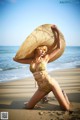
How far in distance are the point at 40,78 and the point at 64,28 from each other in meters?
0.43

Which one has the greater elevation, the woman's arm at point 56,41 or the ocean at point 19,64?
the woman's arm at point 56,41

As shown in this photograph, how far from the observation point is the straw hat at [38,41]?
1757 mm

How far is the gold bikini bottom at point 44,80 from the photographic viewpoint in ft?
5.83

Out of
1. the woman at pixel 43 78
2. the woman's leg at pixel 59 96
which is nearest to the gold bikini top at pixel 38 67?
the woman at pixel 43 78

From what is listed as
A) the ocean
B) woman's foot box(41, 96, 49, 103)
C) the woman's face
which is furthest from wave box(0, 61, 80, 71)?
woman's foot box(41, 96, 49, 103)

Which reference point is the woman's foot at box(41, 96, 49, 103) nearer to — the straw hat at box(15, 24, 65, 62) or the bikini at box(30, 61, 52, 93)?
the bikini at box(30, 61, 52, 93)

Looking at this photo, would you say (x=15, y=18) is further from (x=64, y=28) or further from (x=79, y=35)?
(x=79, y=35)

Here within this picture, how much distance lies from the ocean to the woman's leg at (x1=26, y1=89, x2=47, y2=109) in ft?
0.52

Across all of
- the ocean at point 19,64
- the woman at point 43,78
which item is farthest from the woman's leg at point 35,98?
the ocean at point 19,64

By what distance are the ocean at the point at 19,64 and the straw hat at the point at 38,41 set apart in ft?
0.17

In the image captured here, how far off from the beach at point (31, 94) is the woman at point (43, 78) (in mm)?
47

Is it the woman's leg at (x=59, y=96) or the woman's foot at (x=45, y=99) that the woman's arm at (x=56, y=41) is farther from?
the woman's foot at (x=45, y=99)

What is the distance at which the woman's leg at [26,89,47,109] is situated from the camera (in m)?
1.80

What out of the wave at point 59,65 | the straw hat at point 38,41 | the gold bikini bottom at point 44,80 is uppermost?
the straw hat at point 38,41
